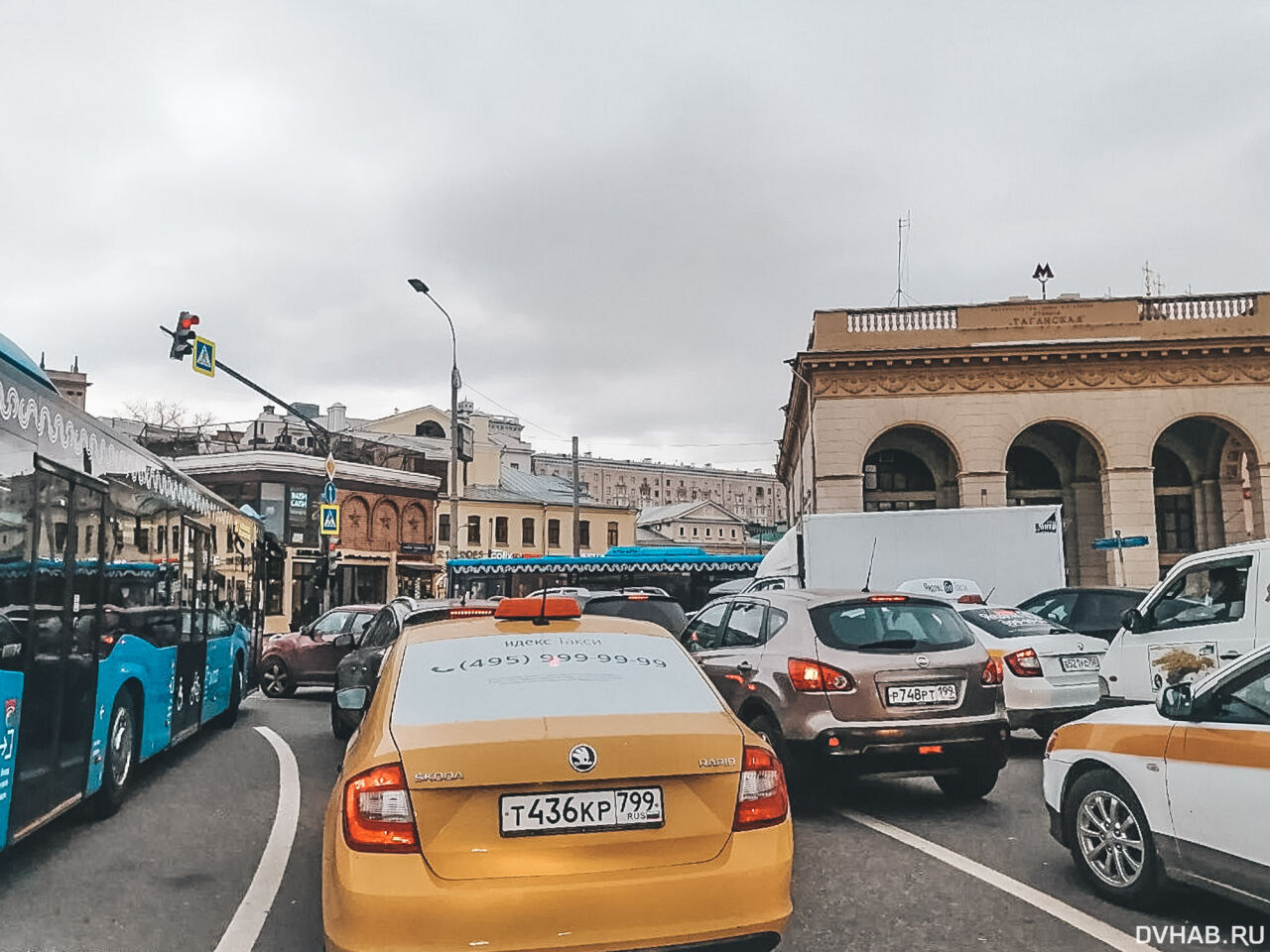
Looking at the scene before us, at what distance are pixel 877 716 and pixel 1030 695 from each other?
3569 mm

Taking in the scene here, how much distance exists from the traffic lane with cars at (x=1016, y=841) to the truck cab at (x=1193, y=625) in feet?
3.89

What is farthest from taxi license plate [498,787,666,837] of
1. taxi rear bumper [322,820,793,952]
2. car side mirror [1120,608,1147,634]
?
car side mirror [1120,608,1147,634]

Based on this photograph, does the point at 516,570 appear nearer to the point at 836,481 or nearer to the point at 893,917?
the point at 836,481

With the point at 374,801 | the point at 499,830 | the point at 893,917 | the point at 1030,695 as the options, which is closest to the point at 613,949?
the point at 499,830

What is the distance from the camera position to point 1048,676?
9.72 m

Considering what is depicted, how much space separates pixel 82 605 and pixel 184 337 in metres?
12.6

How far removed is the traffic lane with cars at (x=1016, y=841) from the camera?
484 cm

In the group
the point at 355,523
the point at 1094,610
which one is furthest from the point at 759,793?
the point at 355,523

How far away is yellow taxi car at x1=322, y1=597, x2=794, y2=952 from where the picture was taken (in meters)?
3.32

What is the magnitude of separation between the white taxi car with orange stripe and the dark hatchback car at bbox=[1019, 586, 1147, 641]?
7.10 m

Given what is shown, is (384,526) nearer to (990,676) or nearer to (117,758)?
(117,758)

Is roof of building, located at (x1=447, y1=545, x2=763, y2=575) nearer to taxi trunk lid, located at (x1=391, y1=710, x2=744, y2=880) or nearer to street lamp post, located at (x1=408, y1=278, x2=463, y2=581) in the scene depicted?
street lamp post, located at (x1=408, y1=278, x2=463, y2=581)

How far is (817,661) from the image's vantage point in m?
6.98

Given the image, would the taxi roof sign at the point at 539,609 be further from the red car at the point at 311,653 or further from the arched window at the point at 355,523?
the arched window at the point at 355,523
